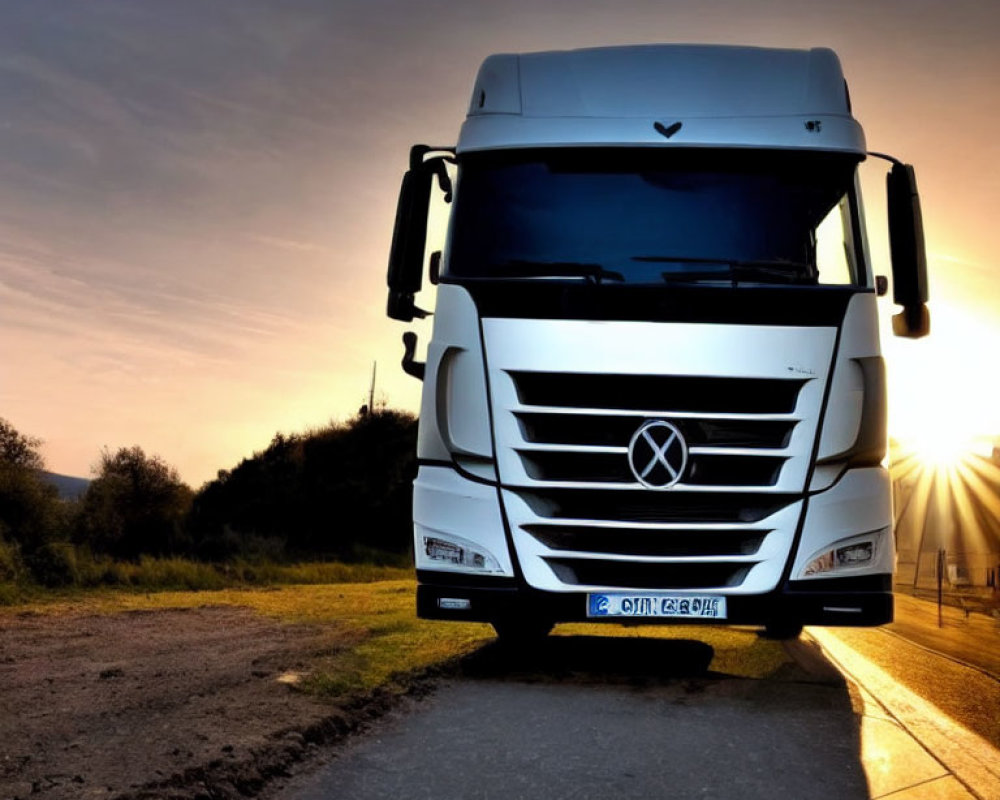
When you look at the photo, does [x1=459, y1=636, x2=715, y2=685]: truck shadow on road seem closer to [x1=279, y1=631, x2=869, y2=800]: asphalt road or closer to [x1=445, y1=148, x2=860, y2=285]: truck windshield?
[x1=279, y1=631, x2=869, y2=800]: asphalt road

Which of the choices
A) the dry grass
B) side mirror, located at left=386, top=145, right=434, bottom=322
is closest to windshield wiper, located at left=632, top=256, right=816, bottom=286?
side mirror, located at left=386, top=145, right=434, bottom=322

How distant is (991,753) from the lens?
5766mm

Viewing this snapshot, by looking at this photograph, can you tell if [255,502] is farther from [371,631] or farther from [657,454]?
[657,454]

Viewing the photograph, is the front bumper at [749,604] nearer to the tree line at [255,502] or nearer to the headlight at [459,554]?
the headlight at [459,554]

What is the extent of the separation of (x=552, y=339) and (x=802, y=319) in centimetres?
140

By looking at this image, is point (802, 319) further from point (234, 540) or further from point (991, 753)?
point (234, 540)

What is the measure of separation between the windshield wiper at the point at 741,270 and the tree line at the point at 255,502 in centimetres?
1833

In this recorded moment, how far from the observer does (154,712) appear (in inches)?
233

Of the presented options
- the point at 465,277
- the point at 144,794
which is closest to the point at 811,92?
the point at 465,277

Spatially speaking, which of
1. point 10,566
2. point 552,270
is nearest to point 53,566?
point 10,566

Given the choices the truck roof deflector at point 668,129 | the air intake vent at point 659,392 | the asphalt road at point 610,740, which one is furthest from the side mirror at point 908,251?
the asphalt road at point 610,740

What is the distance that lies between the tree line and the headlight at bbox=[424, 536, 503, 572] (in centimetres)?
1761

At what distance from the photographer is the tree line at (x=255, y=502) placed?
27172mm

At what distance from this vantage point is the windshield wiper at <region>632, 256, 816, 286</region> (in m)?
6.73
